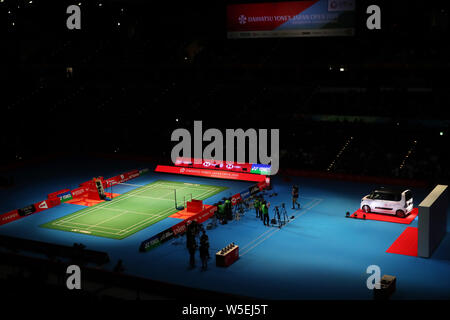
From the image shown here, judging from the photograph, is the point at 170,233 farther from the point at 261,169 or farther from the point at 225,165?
the point at 225,165

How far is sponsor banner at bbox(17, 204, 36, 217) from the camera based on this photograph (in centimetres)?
2900

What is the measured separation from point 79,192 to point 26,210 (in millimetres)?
4063

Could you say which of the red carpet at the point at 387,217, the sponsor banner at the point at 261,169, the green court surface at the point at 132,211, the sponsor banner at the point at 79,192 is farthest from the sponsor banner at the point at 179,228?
the sponsor banner at the point at 261,169

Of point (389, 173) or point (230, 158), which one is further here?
point (230, 158)

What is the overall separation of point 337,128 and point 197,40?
1521 cm

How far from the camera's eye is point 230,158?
136ft

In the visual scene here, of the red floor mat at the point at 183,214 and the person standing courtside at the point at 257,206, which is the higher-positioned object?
the person standing courtside at the point at 257,206

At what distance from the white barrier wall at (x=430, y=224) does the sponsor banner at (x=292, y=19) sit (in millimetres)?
15447

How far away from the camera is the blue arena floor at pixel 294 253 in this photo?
20.2m

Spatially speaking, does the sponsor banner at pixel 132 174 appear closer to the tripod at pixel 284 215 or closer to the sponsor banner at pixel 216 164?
the sponsor banner at pixel 216 164

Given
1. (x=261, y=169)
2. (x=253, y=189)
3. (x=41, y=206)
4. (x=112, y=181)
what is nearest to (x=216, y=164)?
(x=261, y=169)

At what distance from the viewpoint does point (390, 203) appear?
93.3 feet

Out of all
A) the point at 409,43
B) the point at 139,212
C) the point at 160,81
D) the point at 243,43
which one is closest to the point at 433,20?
the point at 409,43
